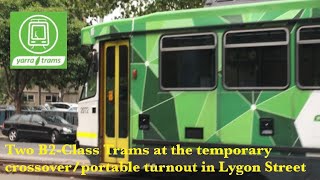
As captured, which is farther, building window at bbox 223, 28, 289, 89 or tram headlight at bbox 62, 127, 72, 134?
tram headlight at bbox 62, 127, 72, 134

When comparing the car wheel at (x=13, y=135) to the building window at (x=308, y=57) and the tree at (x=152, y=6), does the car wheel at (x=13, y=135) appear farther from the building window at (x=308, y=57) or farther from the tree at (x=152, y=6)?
the building window at (x=308, y=57)

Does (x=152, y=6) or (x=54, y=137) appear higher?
(x=152, y=6)

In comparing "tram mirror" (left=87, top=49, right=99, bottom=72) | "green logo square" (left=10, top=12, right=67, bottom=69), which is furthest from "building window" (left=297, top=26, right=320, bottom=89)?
"green logo square" (left=10, top=12, right=67, bottom=69)

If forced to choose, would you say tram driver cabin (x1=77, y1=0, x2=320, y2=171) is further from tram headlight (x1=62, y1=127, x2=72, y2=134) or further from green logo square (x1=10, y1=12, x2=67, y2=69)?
tram headlight (x1=62, y1=127, x2=72, y2=134)

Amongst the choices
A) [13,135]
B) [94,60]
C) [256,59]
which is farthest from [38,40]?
[256,59]

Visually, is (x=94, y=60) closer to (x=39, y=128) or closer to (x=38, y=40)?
(x=38, y=40)

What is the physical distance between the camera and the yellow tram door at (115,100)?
30.5 feet

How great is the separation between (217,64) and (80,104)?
10.6 feet

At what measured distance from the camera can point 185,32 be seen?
8.57 meters

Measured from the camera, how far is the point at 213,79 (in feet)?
27.3

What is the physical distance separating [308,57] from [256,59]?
76cm

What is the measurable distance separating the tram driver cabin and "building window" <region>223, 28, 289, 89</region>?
14mm

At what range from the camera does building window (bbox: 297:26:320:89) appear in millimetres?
7590

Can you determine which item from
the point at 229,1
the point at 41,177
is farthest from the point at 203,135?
the point at 41,177
